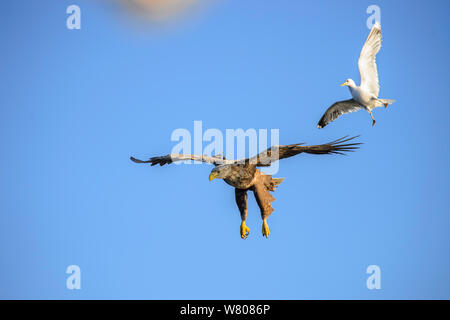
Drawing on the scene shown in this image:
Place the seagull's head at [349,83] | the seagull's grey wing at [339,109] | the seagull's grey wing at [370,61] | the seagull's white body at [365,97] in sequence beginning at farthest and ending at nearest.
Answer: the seagull's grey wing at [339,109], the seagull's grey wing at [370,61], the seagull's head at [349,83], the seagull's white body at [365,97]

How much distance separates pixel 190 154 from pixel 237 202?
209 centimetres

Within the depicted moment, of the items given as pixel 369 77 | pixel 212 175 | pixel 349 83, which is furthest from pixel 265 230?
pixel 369 77

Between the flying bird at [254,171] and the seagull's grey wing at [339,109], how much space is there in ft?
16.1

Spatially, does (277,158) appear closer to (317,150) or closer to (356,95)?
(317,150)

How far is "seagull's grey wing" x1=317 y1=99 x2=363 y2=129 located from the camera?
2155 centimetres

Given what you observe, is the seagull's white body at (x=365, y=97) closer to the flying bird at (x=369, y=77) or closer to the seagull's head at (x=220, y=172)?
the flying bird at (x=369, y=77)

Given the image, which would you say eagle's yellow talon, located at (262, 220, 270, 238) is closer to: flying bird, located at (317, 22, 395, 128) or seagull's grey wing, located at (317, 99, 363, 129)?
flying bird, located at (317, 22, 395, 128)

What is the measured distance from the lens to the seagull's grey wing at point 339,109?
2155cm

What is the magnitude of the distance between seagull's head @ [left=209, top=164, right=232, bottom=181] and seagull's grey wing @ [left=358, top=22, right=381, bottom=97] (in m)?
7.43

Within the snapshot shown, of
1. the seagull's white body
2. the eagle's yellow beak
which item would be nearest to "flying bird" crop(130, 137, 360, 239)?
the eagle's yellow beak

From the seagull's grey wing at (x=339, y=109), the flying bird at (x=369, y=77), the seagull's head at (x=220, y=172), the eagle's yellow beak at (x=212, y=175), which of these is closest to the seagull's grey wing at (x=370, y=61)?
the flying bird at (x=369, y=77)

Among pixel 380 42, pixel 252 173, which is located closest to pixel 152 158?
pixel 252 173

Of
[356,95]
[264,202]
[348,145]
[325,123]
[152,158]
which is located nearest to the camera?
[348,145]
